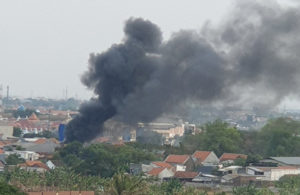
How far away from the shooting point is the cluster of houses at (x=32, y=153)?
73169 millimetres

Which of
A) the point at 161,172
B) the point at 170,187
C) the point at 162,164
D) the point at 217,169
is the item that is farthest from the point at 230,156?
the point at 170,187

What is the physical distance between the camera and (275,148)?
88812 millimetres

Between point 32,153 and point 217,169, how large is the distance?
19052 mm

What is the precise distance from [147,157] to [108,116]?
7.24m

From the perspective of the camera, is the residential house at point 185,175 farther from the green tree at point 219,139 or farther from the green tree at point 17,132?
the green tree at point 17,132

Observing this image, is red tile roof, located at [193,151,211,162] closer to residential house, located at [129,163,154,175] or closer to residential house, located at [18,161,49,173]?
residential house, located at [129,163,154,175]

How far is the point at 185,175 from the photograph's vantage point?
72812 mm

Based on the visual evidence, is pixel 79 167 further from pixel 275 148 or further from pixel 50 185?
pixel 275 148

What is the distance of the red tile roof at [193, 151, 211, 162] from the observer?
271 ft

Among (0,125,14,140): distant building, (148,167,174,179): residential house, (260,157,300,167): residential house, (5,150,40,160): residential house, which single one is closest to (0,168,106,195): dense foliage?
(148,167,174,179): residential house

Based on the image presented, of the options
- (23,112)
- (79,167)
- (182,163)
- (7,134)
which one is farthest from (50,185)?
(23,112)

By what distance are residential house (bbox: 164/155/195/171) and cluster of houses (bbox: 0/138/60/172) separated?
11.1m

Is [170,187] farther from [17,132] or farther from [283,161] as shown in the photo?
[17,132]

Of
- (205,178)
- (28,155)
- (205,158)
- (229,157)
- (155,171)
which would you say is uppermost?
(229,157)
